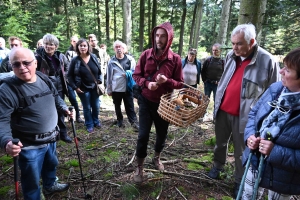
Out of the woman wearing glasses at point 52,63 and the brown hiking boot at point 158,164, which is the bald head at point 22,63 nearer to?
the woman wearing glasses at point 52,63

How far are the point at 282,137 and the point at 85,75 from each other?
4614 millimetres

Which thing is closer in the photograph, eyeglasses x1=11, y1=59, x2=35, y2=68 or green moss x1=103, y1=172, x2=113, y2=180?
eyeglasses x1=11, y1=59, x2=35, y2=68

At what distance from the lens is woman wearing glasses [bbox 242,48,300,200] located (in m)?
1.88

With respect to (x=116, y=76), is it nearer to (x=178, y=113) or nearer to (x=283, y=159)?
(x=178, y=113)

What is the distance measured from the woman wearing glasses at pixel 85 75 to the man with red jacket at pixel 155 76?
2.35m

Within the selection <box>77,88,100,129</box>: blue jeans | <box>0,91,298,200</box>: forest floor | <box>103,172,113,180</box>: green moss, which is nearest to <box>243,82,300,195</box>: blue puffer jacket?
<box>0,91,298,200</box>: forest floor

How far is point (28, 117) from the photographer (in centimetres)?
246

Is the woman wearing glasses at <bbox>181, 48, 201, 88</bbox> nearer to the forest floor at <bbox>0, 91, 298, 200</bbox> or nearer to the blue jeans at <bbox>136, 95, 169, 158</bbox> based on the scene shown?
the forest floor at <bbox>0, 91, 298, 200</bbox>

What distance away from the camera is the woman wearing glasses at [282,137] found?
1.88 meters

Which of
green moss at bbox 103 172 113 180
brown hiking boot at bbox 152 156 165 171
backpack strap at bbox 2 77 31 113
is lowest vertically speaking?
green moss at bbox 103 172 113 180

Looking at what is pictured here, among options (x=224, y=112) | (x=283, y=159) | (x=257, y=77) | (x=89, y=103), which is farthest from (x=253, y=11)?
(x=89, y=103)

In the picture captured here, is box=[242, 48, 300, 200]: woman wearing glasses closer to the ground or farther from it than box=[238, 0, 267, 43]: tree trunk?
closer to the ground

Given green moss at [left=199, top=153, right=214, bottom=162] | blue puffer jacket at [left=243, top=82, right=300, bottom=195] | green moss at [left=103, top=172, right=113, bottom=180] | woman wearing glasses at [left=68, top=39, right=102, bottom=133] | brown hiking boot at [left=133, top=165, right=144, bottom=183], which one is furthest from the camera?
woman wearing glasses at [left=68, top=39, right=102, bottom=133]

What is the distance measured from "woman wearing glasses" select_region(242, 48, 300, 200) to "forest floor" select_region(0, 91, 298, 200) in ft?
4.42
